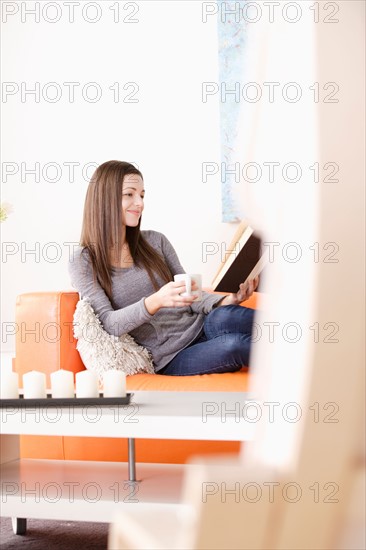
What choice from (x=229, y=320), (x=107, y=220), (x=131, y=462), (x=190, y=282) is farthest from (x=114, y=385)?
(x=107, y=220)

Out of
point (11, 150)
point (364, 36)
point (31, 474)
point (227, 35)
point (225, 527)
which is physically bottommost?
point (31, 474)

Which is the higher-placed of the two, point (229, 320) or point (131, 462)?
point (229, 320)

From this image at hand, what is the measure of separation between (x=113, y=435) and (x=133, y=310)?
3.11 feet

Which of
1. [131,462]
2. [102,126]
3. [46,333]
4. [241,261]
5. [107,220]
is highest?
[102,126]

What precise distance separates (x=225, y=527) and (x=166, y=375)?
225 centimetres

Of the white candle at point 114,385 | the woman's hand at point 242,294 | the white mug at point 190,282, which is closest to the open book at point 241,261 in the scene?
the woman's hand at point 242,294

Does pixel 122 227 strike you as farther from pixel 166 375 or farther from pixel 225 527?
pixel 225 527

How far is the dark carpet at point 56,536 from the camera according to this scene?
6.88ft

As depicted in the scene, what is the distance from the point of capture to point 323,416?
47 cm

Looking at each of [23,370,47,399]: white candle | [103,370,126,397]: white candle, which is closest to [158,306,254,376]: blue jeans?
[103,370,126,397]: white candle

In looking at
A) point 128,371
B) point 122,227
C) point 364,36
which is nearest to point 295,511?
point 364,36

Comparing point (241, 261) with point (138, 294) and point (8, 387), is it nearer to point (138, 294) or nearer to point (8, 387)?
point (138, 294)

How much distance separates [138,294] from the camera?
2828mm

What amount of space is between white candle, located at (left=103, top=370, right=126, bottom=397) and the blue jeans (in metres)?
0.73
